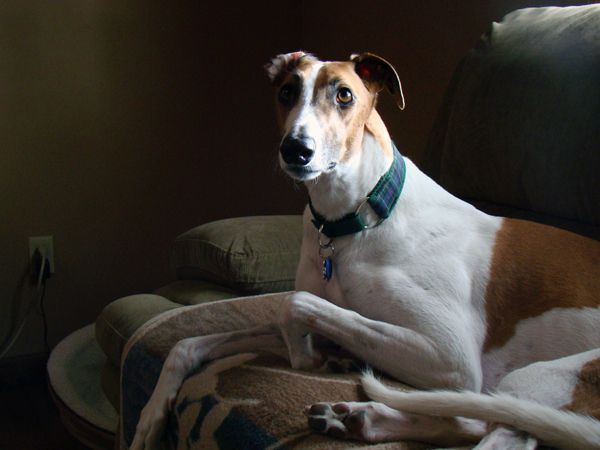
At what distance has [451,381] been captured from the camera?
124cm

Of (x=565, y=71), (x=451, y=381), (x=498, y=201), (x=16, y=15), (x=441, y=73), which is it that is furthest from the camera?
(x=16, y=15)

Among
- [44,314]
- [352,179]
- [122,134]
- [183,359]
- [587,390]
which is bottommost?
[44,314]

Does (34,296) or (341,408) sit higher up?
(341,408)

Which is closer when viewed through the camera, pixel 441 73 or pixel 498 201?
pixel 498 201

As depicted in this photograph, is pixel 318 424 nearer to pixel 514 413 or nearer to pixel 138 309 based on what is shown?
pixel 514 413

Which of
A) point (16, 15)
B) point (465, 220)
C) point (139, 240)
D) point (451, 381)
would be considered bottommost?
point (139, 240)

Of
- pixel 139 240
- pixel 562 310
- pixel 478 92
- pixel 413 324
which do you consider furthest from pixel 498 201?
pixel 139 240

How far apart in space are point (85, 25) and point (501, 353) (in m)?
2.23

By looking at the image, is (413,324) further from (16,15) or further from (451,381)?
(16,15)

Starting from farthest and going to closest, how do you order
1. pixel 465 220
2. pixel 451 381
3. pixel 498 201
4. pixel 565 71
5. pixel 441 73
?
1. pixel 441 73
2. pixel 498 201
3. pixel 565 71
4. pixel 465 220
5. pixel 451 381

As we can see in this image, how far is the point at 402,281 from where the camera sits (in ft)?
4.28

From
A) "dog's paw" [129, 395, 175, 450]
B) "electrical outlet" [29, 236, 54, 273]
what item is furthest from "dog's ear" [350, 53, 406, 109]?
"electrical outlet" [29, 236, 54, 273]

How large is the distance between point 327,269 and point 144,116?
71.8 inches

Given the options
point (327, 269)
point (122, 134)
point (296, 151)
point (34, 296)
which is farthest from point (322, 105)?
point (34, 296)
